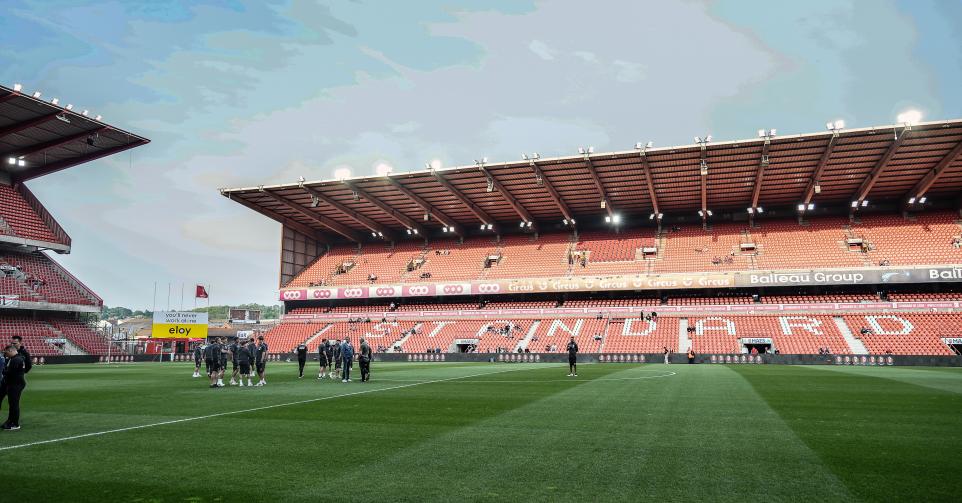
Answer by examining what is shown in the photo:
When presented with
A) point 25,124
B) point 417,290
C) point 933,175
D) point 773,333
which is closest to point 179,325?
point 25,124

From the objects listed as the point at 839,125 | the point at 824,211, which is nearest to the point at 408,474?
the point at 839,125

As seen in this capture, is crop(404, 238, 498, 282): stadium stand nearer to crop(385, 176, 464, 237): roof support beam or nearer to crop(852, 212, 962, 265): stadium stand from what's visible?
crop(385, 176, 464, 237): roof support beam

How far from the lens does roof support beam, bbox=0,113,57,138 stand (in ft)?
132

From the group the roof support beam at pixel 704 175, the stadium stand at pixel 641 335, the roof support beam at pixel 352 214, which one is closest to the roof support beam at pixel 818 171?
the roof support beam at pixel 704 175

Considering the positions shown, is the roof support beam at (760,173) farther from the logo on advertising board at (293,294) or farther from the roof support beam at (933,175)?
the logo on advertising board at (293,294)

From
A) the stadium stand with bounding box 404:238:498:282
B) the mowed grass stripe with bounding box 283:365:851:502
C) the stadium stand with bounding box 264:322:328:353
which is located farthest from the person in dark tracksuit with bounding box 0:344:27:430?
the stadium stand with bounding box 404:238:498:282

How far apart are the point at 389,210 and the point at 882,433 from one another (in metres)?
49.8

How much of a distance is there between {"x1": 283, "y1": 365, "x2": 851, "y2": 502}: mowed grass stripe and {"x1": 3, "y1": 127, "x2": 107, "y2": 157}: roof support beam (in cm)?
4590

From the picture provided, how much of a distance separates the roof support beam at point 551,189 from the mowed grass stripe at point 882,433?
29.9 metres

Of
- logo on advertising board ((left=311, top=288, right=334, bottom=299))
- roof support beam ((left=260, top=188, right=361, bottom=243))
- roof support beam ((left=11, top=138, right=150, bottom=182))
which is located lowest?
logo on advertising board ((left=311, top=288, right=334, bottom=299))

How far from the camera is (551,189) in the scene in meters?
49.2

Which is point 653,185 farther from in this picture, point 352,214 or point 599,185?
point 352,214

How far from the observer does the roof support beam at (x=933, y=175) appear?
3962 centimetres

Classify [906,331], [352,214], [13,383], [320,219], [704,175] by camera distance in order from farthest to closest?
1. [320,219]
2. [352,214]
3. [704,175]
4. [906,331]
5. [13,383]
